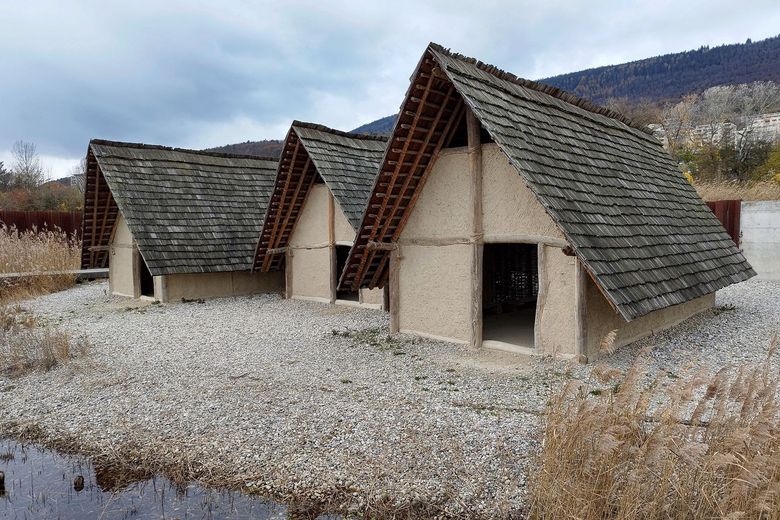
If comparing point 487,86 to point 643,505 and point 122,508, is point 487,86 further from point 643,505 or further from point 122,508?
point 122,508

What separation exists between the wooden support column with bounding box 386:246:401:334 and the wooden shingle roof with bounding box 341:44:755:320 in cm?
27

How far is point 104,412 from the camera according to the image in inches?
218

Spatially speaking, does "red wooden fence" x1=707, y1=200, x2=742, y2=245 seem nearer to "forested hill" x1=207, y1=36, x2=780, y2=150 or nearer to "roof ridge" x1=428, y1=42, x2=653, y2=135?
"roof ridge" x1=428, y1=42, x2=653, y2=135

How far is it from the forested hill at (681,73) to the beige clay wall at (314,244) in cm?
4371

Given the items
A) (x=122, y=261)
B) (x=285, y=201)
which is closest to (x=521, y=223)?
(x=285, y=201)

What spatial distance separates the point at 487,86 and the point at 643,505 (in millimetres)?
5755

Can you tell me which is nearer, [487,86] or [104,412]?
[104,412]

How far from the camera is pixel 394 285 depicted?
28.0ft

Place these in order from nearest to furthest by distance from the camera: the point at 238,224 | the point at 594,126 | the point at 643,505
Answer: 1. the point at 643,505
2. the point at 594,126
3. the point at 238,224

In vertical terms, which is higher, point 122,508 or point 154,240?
point 154,240

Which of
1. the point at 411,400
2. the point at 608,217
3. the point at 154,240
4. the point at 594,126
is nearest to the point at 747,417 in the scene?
the point at 411,400

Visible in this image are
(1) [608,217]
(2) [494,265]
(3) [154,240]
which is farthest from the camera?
(3) [154,240]

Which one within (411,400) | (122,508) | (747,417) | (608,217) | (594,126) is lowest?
(122,508)

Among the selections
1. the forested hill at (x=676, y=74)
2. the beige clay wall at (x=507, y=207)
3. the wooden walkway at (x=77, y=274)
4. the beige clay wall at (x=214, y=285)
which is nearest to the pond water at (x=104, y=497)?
the beige clay wall at (x=507, y=207)
